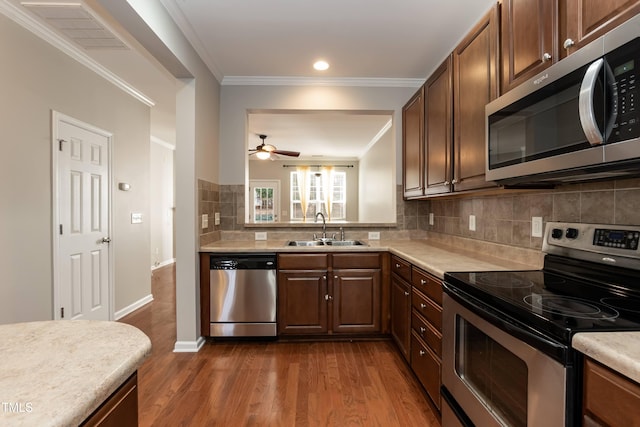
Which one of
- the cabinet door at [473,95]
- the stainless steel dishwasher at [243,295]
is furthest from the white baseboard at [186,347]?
the cabinet door at [473,95]

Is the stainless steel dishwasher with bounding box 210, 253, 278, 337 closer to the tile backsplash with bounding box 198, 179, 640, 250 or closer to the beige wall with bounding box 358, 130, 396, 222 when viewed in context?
the tile backsplash with bounding box 198, 179, 640, 250

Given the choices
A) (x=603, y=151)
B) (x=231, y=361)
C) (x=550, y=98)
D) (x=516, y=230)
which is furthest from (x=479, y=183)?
(x=231, y=361)

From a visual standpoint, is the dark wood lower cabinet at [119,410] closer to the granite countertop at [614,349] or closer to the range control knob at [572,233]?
the granite countertop at [614,349]

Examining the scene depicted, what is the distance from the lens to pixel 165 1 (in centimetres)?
205

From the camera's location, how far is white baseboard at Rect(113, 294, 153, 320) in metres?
3.51

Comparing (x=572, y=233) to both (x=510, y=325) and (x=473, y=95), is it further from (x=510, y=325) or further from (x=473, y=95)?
(x=473, y=95)

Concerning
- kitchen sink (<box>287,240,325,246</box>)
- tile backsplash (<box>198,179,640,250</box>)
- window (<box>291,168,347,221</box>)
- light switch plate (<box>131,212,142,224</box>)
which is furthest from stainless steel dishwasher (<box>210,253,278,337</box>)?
window (<box>291,168,347,221</box>)

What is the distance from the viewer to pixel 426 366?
1914 mm

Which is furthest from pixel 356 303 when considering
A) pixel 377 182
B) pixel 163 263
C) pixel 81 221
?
pixel 163 263

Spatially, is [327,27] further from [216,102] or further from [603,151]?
[603,151]

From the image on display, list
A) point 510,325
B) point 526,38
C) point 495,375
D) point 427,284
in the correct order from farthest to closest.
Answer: point 427,284 < point 526,38 < point 495,375 < point 510,325

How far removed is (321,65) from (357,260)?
1.86m

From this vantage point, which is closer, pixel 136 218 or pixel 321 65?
pixel 321 65

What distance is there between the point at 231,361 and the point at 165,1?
263 centimetres
